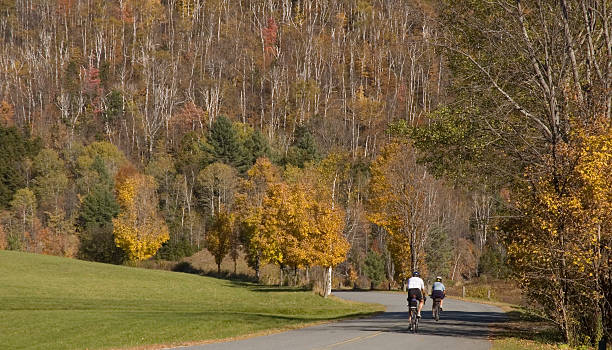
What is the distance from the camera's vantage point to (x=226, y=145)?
107688 millimetres

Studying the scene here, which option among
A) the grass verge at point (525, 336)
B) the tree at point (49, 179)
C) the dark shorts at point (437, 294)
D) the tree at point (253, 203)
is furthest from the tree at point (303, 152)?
the grass verge at point (525, 336)

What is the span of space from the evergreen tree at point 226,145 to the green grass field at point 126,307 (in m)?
34.4

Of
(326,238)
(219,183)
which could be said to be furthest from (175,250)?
(326,238)

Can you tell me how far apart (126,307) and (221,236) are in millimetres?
40158

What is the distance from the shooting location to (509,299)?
6244 centimetres

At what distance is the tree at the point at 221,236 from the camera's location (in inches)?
3349

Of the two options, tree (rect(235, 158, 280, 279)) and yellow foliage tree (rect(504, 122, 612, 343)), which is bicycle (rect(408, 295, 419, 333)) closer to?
yellow foliage tree (rect(504, 122, 612, 343))

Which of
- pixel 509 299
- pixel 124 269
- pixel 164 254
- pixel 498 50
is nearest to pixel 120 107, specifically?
pixel 164 254

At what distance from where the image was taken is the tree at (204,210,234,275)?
85.1 meters

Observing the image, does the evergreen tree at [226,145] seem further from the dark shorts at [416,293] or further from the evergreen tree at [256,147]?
the dark shorts at [416,293]

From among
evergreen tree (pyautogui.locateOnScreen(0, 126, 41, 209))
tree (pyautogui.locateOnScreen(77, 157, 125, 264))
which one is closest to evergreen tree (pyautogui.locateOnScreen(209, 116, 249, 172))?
tree (pyautogui.locateOnScreen(77, 157, 125, 264))

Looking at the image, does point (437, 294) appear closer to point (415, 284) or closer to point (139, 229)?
point (415, 284)

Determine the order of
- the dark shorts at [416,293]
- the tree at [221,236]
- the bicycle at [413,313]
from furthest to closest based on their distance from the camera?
the tree at [221,236] < the dark shorts at [416,293] < the bicycle at [413,313]

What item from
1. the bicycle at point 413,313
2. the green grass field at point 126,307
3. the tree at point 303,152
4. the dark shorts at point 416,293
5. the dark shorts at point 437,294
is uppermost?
the tree at point 303,152
